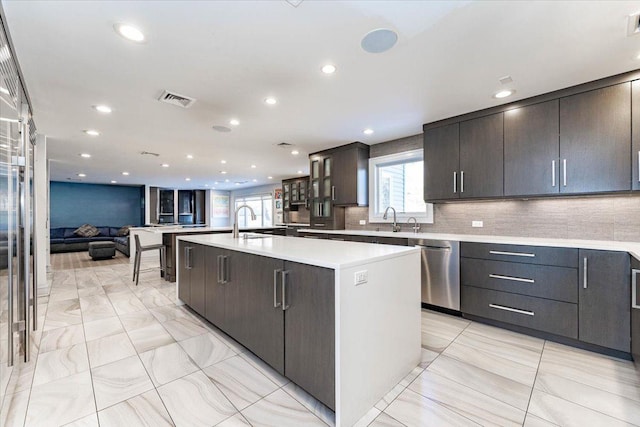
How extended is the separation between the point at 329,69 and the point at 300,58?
0.28 meters

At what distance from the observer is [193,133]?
163 inches

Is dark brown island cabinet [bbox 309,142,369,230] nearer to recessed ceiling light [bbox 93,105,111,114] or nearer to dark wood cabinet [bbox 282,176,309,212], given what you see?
dark wood cabinet [bbox 282,176,309,212]

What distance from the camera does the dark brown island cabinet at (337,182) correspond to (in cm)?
462

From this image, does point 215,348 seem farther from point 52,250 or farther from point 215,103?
point 52,250

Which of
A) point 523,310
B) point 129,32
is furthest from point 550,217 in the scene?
point 129,32

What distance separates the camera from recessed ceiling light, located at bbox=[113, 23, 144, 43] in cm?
177

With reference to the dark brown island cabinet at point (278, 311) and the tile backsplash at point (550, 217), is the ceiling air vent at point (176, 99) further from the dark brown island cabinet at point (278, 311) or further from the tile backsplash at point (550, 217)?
the tile backsplash at point (550, 217)

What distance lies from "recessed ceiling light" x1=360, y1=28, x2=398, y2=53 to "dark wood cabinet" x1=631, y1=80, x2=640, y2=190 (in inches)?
86.4

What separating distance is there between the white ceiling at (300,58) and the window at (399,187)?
66 cm

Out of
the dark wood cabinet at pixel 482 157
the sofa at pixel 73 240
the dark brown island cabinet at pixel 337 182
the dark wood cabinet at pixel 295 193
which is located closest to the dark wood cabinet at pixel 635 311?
the dark wood cabinet at pixel 482 157

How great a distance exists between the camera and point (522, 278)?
265cm

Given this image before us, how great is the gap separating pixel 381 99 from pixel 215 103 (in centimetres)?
178

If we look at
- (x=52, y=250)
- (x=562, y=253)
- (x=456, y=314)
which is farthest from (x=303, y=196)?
(x=52, y=250)

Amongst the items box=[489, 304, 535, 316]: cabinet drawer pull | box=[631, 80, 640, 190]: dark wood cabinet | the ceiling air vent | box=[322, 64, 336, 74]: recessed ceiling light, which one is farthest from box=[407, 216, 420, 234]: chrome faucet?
the ceiling air vent
